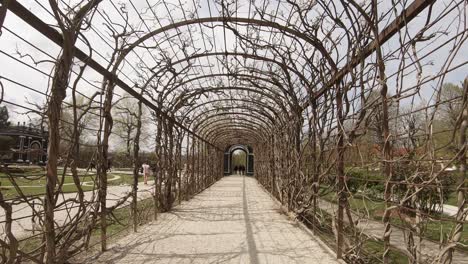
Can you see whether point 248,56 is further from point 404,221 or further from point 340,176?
point 404,221

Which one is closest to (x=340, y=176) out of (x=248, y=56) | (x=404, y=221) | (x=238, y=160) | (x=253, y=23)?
(x=404, y=221)

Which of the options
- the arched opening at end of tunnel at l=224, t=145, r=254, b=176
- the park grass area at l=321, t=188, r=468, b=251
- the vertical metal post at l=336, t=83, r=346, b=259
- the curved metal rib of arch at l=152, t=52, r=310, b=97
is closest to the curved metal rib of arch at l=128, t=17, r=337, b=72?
the vertical metal post at l=336, t=83, r=346, b=259

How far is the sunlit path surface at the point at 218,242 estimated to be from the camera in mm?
4109

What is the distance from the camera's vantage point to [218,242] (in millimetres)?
4992

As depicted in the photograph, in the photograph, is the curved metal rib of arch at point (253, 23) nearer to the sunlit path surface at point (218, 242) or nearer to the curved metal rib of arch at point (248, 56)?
the curved metal rib of arch at point (248, 56)

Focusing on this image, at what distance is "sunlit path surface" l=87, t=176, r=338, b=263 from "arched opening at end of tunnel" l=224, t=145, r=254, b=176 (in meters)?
22.1

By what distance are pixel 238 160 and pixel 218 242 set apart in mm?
35359

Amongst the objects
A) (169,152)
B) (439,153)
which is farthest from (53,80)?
(169,152)

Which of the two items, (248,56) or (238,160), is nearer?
(248,56)

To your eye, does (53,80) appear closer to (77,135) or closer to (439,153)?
(77,135)

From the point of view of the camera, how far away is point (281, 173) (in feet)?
29.7

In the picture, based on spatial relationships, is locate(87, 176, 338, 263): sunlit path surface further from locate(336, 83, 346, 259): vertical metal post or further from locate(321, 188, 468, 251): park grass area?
locate(321, 188, 468, 251): park grass area

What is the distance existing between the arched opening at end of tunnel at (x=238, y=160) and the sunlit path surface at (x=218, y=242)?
72.6 ft

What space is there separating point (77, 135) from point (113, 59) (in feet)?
4.24
